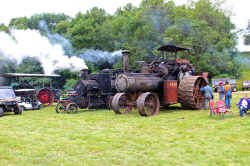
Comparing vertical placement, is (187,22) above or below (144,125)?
above

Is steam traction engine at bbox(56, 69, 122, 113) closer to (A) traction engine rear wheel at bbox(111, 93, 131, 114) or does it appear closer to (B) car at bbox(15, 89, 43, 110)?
(A) traction engine rear wheel at bbox(111, 93, 131, 114)

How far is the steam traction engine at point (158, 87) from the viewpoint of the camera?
1121 cm

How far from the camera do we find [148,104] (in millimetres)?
11305

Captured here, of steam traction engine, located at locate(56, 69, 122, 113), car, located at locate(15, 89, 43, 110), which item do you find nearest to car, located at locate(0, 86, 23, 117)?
steam traction engine, located at locate(56, 69, 122, 113)

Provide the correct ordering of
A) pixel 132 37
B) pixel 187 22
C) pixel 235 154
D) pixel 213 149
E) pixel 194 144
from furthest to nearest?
pixel 132 37 < pixel 187 22 < pixel 194 144 < pixel 213 149 < pixel 235 154

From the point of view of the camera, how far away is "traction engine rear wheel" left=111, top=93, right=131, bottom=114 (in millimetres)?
11578

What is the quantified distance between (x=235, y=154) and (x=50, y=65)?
17.6 m

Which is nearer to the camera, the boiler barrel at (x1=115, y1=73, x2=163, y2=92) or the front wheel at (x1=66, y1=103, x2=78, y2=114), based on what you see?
the boiler barrel at (x1=115, y1=73, x2=163, y2=92)

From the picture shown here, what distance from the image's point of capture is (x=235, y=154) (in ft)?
17.2

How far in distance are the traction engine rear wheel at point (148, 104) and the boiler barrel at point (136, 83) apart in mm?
460

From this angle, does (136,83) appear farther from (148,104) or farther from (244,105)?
(244,105)

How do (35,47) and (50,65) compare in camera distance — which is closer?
(35,47)

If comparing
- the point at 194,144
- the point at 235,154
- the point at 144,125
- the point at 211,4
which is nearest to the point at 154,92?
the point at 144,125

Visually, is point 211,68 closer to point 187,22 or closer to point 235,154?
point 187,22
